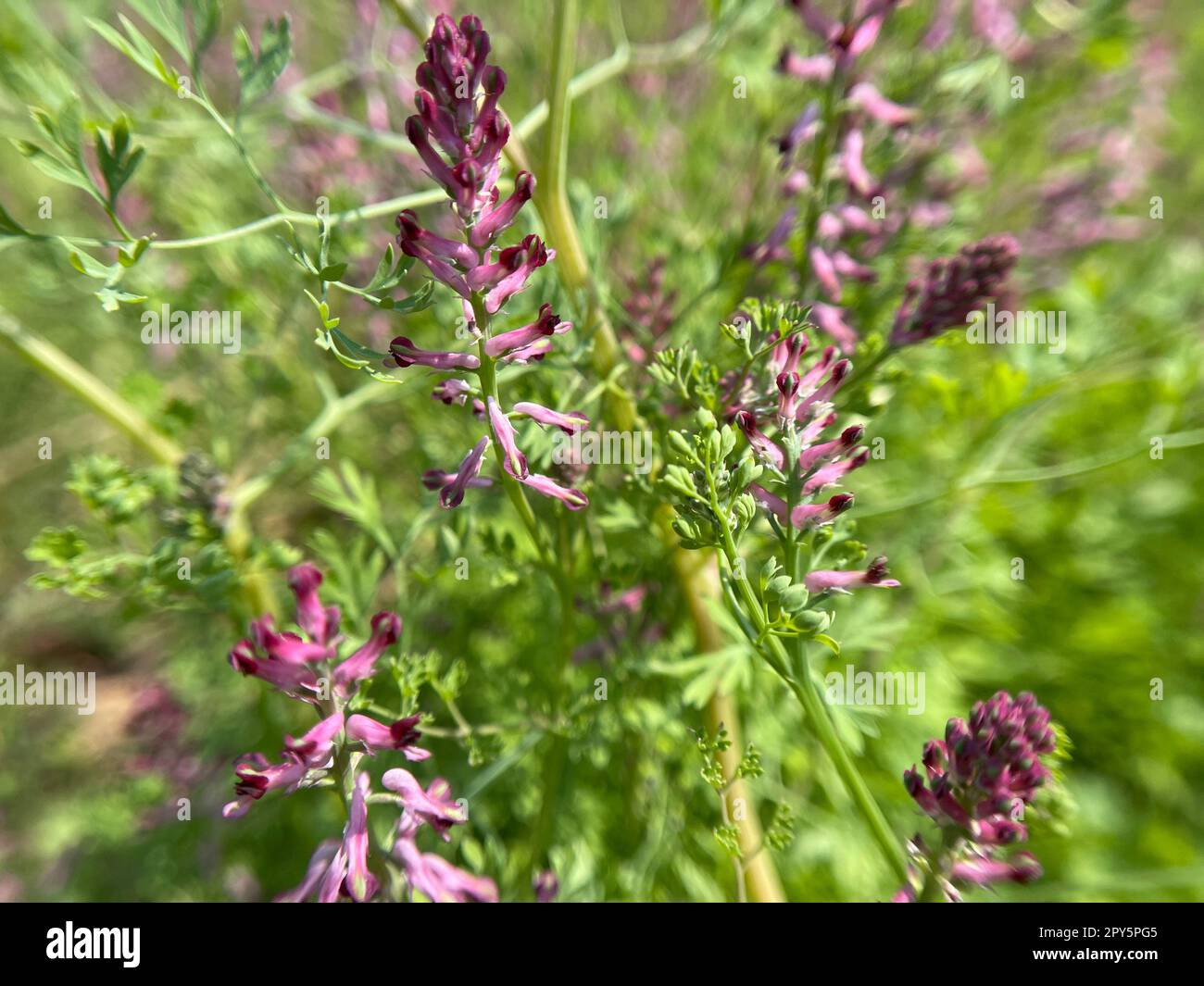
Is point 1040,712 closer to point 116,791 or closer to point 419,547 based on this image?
point 419,547

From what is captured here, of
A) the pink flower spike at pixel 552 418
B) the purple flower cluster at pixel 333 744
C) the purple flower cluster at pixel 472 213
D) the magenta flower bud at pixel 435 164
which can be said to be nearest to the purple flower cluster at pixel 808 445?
the pink flower spike at pixel 552 418

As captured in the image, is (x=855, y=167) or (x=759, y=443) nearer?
(x=759, y=443)

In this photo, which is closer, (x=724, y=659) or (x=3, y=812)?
(x=724, y=659)

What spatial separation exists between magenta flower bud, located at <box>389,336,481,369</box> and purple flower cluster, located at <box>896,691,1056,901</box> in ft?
2.85

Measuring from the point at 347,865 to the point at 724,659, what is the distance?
2.44ft

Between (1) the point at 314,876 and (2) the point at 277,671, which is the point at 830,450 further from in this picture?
(1) the point at 314,876

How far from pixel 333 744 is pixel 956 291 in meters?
1.24

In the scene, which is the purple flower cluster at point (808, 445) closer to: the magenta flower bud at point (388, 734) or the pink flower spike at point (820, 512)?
the pink flower spike at point (820, 512)

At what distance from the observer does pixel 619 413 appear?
1.53m

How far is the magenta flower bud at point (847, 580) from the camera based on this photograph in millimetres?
1124

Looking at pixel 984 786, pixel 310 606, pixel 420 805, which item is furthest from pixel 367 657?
pixel 984 786

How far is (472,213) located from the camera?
1.04m
